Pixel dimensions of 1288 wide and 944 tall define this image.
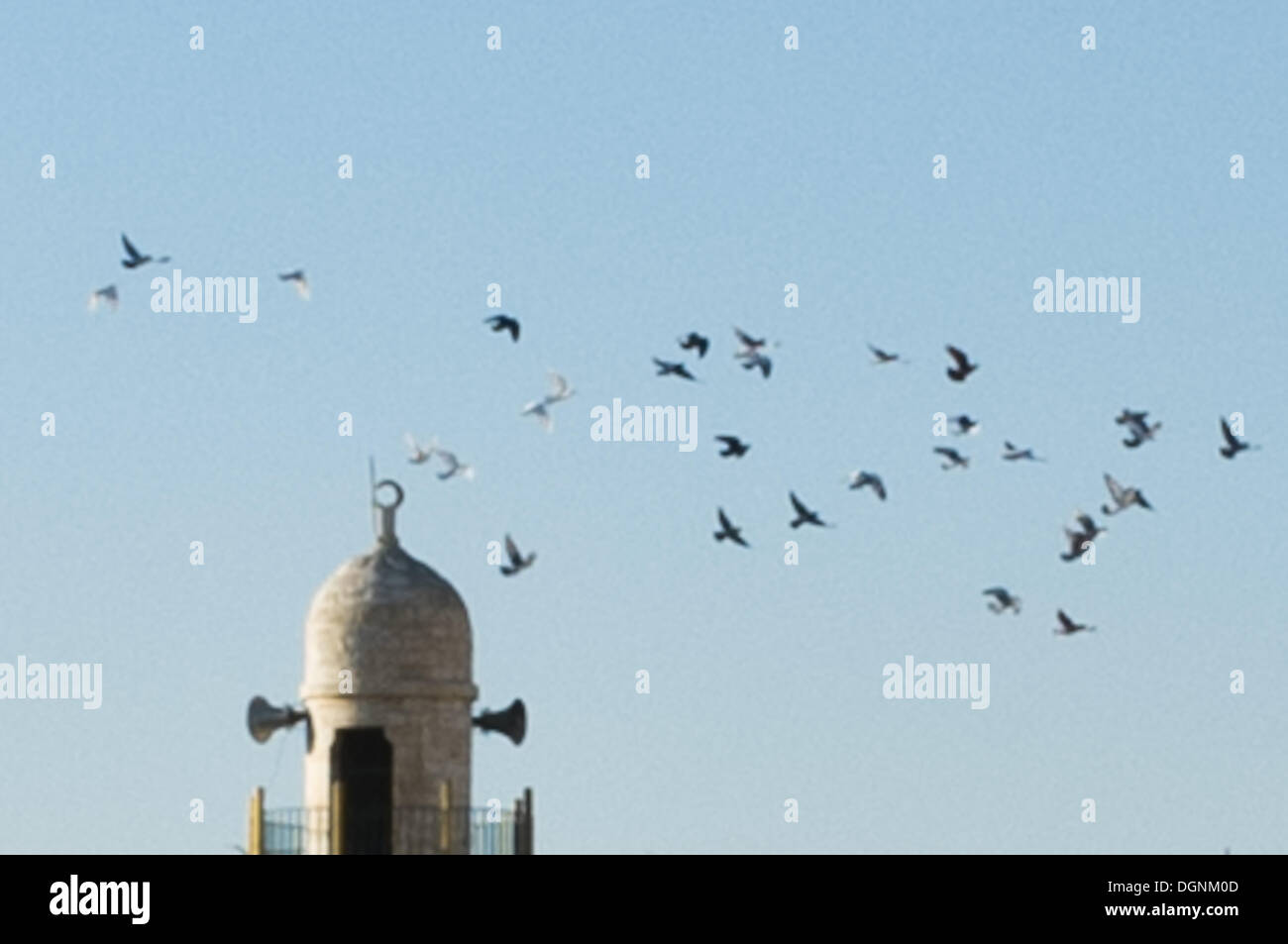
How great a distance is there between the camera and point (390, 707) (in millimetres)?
57938

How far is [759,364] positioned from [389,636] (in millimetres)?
5599

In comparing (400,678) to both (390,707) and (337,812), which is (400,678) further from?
(337,812)

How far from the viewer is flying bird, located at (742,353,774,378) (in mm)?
59688

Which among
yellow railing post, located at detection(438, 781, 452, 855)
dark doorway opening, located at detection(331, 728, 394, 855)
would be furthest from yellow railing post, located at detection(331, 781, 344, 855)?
yellow railing post, located at detection(438, 781, 452, 855)

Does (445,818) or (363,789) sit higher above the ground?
(363,789)

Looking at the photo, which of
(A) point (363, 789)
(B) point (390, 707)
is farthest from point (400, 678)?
(A) point (363, 789)

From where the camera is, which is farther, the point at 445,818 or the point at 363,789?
the point at 363,789

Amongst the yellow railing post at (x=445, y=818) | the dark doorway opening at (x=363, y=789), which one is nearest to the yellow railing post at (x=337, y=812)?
the dark doorway opening at (x=363, y=789)
